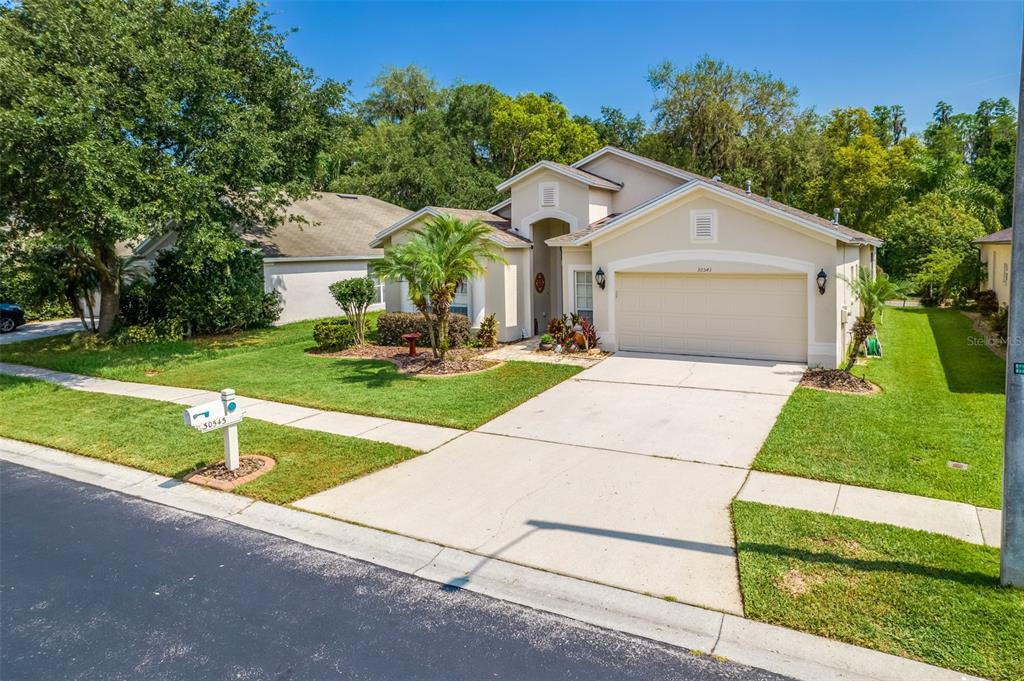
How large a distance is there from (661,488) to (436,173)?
33.4 meters

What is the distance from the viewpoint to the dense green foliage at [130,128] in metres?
13.2

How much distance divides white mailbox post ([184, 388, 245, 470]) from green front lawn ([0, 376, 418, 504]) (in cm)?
56

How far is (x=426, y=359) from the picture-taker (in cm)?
1496

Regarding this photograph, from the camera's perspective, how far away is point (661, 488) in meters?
7.25

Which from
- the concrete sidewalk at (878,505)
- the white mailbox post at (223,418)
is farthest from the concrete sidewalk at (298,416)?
the concrete sidewalk at (878,505)

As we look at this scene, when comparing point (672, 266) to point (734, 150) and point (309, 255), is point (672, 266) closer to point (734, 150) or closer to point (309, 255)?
point (309, 255)

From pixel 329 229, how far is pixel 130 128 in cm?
1146

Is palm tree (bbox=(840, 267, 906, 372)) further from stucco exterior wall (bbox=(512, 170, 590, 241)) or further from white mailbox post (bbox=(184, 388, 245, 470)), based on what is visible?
white mailbox post (bbox=(184, 388, 245, 470))

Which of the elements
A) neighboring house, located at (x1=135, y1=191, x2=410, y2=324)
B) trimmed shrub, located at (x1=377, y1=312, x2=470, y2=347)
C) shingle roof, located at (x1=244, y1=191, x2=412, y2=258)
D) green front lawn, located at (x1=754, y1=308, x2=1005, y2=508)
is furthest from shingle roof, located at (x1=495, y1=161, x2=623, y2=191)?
green front lawn, located at (x1=754, y1=308, x2=1005, y2=508)

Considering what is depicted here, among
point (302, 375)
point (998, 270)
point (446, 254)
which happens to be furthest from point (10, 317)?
point (998, 270)

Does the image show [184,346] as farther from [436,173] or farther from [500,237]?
[436,173]

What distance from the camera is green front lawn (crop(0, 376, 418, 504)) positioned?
789 centimetres

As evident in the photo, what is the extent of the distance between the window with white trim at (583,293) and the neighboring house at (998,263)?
11.2 m

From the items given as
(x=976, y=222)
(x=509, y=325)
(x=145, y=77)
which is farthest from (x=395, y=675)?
(x=976, y=222)
